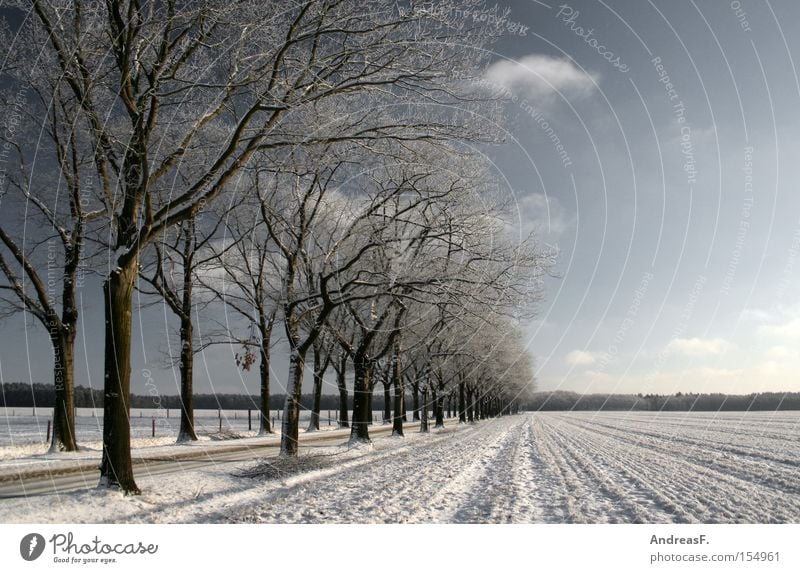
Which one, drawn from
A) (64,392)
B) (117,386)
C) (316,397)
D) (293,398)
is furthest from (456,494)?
(316,397)

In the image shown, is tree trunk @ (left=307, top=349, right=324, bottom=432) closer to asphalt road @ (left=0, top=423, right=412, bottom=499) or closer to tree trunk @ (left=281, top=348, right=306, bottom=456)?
asphalt road @ (left=0, top=423, right=412, bottom=499)

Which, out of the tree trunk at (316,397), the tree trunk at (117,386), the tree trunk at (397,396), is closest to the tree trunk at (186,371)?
the tree trunk at (397,396)

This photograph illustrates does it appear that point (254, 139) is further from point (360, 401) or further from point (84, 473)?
point (360, 401)

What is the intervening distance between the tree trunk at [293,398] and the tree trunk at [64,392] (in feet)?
A: 24.6

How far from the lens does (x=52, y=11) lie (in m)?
11.9

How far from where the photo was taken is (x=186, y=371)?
24328mm

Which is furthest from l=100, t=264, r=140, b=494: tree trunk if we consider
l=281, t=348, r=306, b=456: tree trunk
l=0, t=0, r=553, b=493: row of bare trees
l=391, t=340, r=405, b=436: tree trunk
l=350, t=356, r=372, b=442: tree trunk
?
l=391, t=340, r=405, b=436: tree trunk

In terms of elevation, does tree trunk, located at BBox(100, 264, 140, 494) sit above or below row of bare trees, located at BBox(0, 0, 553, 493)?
below

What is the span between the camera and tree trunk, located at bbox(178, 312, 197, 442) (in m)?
24.2

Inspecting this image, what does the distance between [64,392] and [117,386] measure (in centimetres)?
1139

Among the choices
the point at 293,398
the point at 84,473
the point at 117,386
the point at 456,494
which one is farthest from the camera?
the point at 293,398

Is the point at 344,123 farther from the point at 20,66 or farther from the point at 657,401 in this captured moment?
the point at 657,401

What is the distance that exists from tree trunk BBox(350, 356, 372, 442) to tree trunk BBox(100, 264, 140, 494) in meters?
13.1
